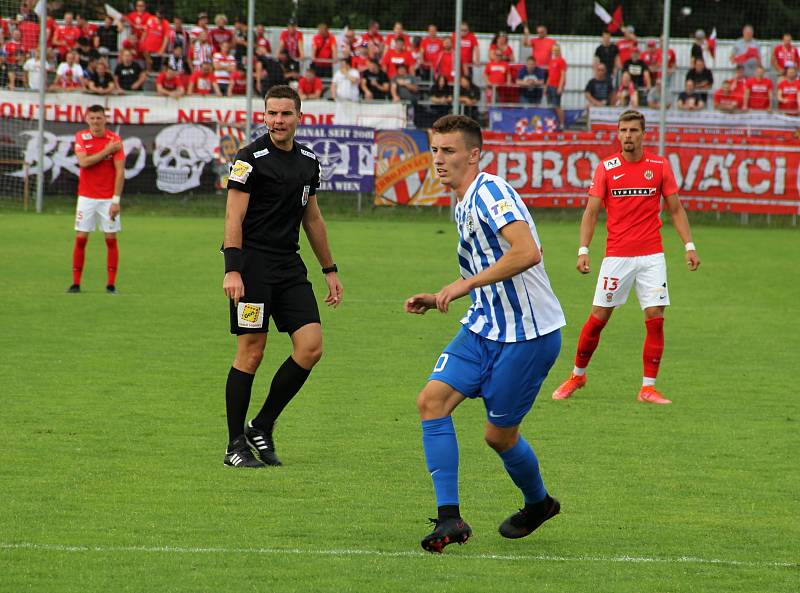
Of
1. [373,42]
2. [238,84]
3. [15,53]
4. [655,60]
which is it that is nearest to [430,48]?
[373,42]

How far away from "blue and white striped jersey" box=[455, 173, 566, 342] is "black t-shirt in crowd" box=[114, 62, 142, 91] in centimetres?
2340

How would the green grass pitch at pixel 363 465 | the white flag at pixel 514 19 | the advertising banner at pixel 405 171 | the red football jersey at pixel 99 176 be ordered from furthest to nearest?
the white flag at pixel 514 19
the advertising banner at pixel 405 171
the red football jersey at pixel 99 176
the green grass pitch at pixel 363 465

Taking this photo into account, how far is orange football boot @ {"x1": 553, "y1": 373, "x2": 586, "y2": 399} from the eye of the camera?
9.54 m

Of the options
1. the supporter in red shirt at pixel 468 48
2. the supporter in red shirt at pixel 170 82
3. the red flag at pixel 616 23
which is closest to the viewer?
the supporter in red shirt at pixel 170 82

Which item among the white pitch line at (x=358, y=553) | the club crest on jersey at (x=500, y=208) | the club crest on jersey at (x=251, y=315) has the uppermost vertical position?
the club crest on jersey at (x=500, y=208)

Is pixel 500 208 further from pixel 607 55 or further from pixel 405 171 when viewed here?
pixel 607 55

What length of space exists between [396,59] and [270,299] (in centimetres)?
2258

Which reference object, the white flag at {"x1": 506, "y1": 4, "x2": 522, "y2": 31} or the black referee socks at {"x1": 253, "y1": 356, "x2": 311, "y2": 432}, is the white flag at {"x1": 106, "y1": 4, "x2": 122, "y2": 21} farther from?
the black referee socks at {"x1": 253, "y1": 356, "x2": 311, "y2": 432}

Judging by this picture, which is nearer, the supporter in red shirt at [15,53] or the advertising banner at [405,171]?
the advertising banner at [405,171]

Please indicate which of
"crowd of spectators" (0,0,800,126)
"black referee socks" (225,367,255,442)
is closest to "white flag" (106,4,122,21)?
"crowd of spectators" (0,0,800,126)

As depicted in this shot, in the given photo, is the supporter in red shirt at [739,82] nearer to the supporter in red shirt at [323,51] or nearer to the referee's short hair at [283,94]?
the supporter in red shirt at [323,51]

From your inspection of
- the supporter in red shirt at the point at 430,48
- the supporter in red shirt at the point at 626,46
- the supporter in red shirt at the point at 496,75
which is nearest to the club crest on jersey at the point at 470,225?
the supporter in red shirt at the point at 496,75

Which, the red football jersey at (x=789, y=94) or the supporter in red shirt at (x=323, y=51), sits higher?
the supporter in red shirt at (x=323, y=51)

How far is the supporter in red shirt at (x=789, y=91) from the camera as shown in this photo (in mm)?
27969
